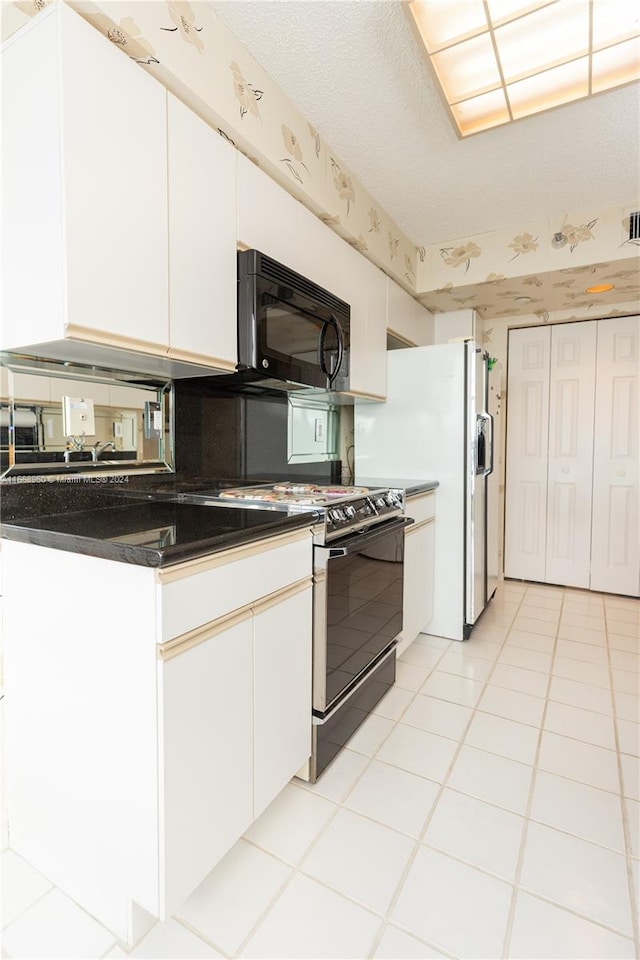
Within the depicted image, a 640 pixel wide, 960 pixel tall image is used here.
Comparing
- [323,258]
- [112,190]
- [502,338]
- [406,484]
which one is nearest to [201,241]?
[112,190]

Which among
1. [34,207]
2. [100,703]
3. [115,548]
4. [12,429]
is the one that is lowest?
[100,703]

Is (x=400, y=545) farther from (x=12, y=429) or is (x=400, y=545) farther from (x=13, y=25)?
(x=13, y=25)

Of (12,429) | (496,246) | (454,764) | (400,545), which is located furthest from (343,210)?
(454,764)

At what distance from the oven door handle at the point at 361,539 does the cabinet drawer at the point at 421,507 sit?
0.82 feet

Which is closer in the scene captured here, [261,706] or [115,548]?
[115,548]

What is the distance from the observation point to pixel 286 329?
5.78 feet

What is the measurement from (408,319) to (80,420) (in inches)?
91.4

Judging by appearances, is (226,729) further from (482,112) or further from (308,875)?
(482,112)

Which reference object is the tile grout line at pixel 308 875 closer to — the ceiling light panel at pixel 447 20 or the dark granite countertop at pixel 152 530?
the dark granite countertop at pixel 152 530

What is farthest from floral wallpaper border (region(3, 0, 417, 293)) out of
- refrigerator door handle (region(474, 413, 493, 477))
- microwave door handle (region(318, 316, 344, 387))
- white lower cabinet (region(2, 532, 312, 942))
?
white lower cabinet (region(2, 532, 312, 942))

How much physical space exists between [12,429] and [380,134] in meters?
1.86

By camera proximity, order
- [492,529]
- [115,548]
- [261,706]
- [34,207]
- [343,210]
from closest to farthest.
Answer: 1. [115,548]
2. [34,207]
3. [261,706]
4. [343,210]
5. [492,529]

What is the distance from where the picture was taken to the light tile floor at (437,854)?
1.08 metres

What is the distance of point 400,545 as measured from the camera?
2119 millimetres
